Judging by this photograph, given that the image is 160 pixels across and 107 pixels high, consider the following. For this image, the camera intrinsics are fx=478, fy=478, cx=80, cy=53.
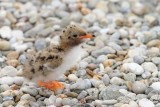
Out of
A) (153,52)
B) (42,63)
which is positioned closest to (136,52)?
(153,52)

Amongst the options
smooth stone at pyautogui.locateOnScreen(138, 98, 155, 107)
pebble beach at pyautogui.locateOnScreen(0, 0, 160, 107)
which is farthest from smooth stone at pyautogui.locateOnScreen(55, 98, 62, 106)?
smooth stone at pyautogui.locateOnScreen(138, 98, 155, 107)

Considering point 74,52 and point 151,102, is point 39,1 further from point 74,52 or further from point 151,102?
point 151,102

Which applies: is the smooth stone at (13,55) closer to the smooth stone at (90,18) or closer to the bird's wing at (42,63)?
the bird's wing at (42,63)

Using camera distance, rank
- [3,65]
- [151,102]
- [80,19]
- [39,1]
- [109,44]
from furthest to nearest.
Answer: [39,1]
[80,19]
[109,44]
[3,65]
[151,102]

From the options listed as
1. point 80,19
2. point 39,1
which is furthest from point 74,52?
point 39,1

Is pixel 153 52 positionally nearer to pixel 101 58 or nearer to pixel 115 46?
pixel 115 46

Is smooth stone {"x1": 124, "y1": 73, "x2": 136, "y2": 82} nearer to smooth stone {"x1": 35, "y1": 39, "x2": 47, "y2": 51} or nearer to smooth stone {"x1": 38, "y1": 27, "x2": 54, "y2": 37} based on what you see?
smooth stone {"x1": 35, "y1": 39, "x2": 47, "y2": 51}

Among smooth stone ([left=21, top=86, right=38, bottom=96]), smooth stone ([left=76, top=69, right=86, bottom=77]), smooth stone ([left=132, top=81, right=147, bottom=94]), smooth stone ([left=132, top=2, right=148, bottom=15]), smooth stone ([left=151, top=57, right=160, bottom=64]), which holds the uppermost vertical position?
smooth stone ([left=132, top=2, right=148, bottom=15])
